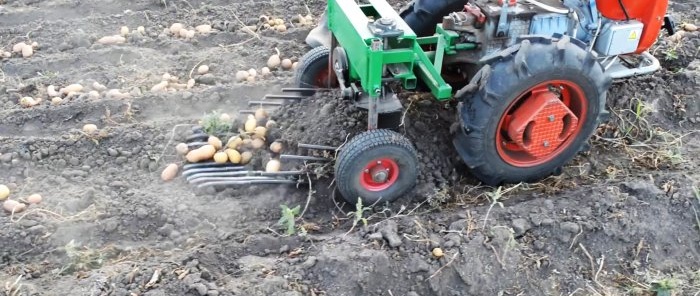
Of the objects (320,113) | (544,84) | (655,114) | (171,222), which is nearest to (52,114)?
(171,222)

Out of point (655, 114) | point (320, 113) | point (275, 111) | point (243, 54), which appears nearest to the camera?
A: point (320, 113)

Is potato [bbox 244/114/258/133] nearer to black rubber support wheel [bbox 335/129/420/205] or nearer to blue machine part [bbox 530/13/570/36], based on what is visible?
black rubber support wheel [bbox 335/129/420/205]

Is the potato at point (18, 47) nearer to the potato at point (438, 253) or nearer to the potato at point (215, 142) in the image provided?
the potato at point (215, 142)

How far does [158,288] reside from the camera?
3.23 m

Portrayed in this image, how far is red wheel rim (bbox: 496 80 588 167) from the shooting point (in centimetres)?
375

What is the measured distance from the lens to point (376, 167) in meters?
3.71

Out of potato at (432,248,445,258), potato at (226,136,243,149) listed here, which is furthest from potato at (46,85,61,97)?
potato at (432,248,445,258)

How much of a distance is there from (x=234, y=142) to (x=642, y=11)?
2.46 metres

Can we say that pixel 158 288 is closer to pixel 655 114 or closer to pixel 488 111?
pixel 488 111

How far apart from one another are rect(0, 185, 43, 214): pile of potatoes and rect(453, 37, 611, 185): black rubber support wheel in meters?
2.30

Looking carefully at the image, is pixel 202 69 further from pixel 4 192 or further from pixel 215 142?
pixel 4 192

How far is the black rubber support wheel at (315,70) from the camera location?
178 inches

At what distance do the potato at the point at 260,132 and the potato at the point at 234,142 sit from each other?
0.31 feet

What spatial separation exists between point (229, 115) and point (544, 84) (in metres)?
2.05
